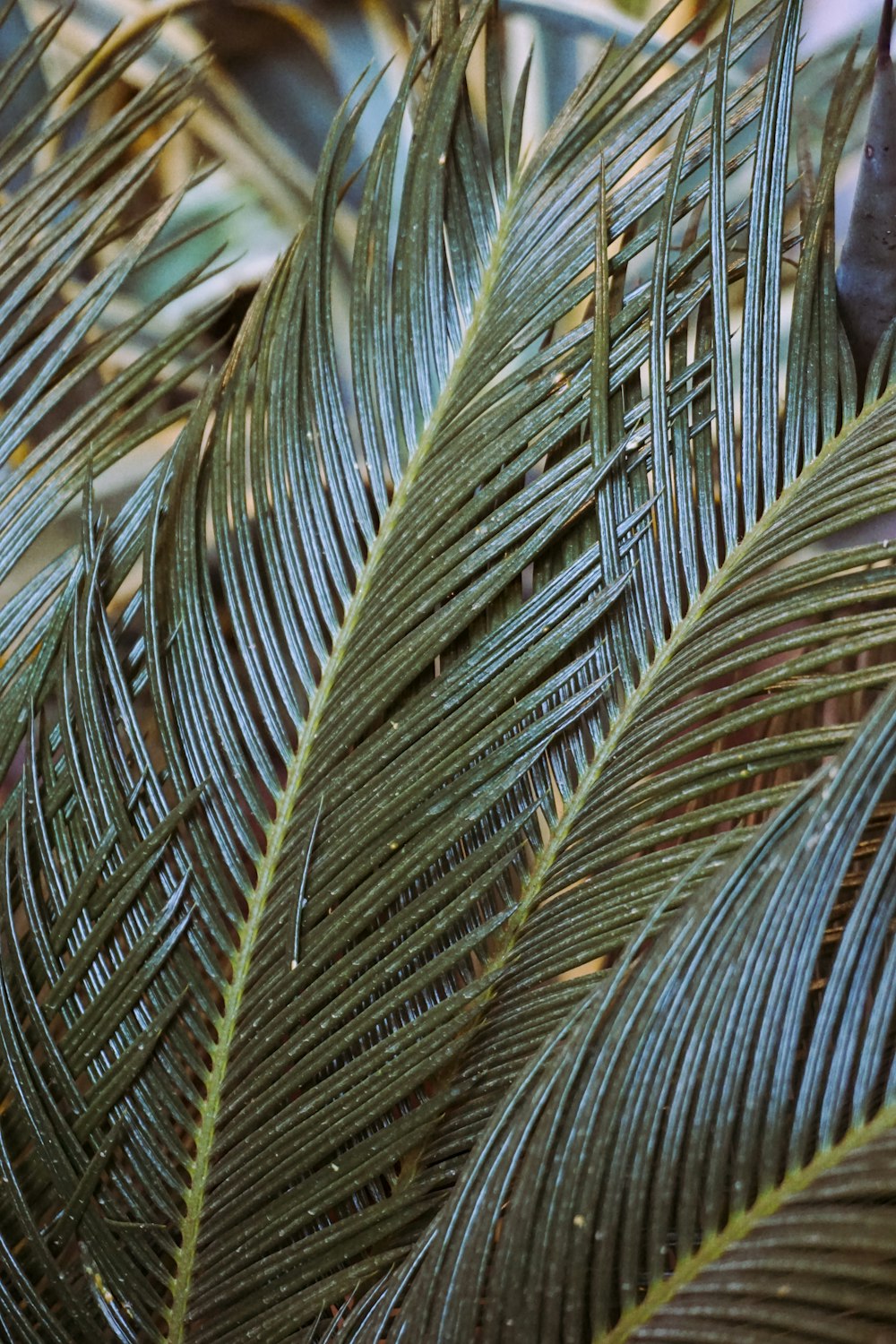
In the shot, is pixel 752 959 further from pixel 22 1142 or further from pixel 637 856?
pixel 22 1142

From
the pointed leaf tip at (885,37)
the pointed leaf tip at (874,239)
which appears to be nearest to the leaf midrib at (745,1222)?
the pointed leaf tip at (874,239)

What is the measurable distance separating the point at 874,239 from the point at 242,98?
21.3 inches

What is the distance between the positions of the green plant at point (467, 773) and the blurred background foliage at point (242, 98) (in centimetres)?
12

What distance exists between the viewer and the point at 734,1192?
0.44 metres

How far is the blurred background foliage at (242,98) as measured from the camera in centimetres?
79

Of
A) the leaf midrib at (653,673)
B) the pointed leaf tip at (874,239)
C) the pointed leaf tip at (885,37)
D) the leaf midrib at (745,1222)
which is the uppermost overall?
the pointed leaf tip at (885,37)

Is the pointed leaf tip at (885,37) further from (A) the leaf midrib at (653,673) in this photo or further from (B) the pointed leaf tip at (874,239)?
(A) the leaf midrib at (653,673)

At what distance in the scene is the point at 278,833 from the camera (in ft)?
2.14

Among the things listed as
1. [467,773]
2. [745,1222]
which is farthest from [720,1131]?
[467,773]

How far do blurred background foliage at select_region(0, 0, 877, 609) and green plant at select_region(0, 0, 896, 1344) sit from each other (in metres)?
0.12

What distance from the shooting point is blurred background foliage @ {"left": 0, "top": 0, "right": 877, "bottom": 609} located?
79cm

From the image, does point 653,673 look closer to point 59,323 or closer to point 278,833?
point 278,833

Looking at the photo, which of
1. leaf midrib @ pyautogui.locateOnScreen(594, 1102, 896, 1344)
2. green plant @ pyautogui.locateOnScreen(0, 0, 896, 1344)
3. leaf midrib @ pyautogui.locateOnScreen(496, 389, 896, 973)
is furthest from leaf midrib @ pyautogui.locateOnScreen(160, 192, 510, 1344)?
leaf midrib @ pyautogui.locateOnScreen(594, 1102, 896, 1344)

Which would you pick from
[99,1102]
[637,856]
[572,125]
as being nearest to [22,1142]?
[99,1102]
